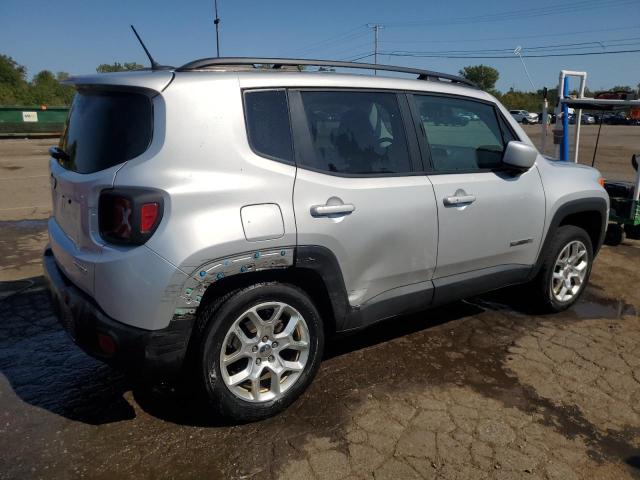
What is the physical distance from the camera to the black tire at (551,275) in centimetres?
407

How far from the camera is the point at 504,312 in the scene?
4391mm

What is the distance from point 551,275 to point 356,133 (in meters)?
2.16

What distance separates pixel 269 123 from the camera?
2.70 metres

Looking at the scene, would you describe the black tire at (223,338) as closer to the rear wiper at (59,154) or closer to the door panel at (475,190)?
the door panel at (475,190)

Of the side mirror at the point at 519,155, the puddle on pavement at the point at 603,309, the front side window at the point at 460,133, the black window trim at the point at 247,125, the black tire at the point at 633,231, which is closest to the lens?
the black window trim at the point at 247,125

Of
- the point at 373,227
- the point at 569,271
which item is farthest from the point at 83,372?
the point at 569,271

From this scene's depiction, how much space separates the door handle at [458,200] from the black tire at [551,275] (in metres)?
1.09

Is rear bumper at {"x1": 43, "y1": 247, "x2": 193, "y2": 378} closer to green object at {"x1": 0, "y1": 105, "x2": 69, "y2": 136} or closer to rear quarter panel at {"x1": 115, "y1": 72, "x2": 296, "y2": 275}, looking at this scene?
rear quarter panel at {"x1": 115, "y1": 72, "x2": 296, "y2": 275}

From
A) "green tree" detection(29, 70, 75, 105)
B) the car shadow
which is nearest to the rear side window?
the car shadow

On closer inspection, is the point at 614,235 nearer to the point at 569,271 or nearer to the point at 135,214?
the point at 569,271

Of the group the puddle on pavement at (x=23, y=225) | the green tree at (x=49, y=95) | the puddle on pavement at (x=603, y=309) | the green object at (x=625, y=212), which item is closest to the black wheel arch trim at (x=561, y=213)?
the puddle on pavement at (x=603, y=309)

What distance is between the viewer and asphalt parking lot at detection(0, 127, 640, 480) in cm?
249

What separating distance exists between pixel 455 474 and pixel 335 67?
7.67 ft

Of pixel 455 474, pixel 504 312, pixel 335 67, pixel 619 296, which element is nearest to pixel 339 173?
pixel 335 67
